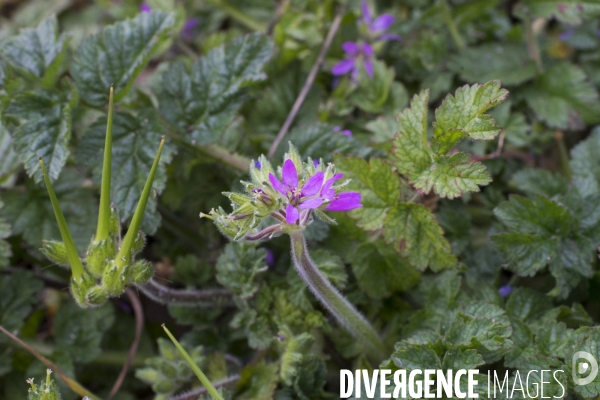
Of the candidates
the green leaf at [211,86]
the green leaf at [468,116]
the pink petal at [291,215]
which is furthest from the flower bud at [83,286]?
the green leaf at [468,116]

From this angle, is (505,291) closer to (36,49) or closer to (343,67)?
(343,67)

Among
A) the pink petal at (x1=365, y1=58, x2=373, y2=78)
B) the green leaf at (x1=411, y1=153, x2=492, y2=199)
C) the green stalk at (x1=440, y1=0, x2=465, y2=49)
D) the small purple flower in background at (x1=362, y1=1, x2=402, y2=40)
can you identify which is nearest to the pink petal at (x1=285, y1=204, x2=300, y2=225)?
the green leaf at (x1=411, y1=153, x2=492, y2=199)

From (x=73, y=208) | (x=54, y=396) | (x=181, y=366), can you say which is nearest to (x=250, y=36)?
(x=73, y=208)

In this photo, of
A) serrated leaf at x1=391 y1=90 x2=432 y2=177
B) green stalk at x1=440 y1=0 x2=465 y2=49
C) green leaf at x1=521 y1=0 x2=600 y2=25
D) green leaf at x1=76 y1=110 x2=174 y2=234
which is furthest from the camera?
green stalk at x1=440 y1=0 x2=465 y2=49

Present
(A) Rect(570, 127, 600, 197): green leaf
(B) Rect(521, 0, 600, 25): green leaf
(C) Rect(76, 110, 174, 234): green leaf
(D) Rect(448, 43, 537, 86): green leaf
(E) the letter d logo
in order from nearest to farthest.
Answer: (E) the letter d logo, (C) Rect(76, 110, 174, 234): green leaf, (A) Rect(570, 127, 600, 197): green leaf, (B) Rect(521, 0, 600, 25): green leaf, (D) Rect(448, 43, 537, 86): green leaf

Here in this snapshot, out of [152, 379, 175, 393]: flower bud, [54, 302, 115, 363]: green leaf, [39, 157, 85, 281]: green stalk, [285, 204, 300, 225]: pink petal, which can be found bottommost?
[54, 302, 115, 363]: green leaf

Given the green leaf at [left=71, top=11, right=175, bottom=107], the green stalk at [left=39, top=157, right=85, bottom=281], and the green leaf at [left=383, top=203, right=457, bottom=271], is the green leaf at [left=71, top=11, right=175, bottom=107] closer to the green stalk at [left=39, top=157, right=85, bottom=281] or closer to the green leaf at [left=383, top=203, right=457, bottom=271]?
the green stalk at [left=39, top=157, right=85, bottom=281]

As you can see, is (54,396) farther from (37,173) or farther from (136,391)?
(136,391)
